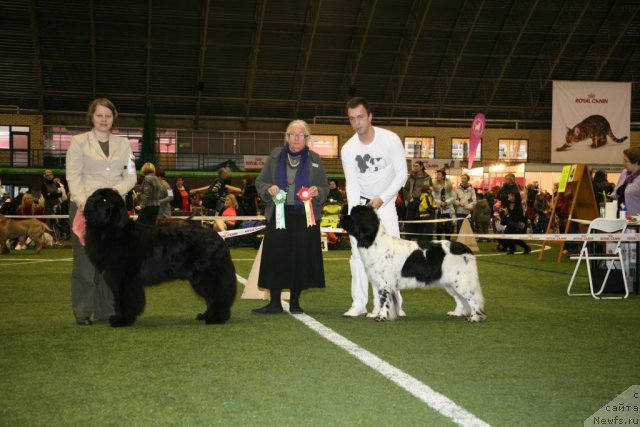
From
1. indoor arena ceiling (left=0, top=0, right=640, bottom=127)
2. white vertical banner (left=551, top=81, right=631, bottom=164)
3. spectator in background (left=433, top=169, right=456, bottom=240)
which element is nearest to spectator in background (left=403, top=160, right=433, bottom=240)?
spectator in background (left=433, top=169, right=456, bottom=240)

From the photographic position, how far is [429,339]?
5504 mm

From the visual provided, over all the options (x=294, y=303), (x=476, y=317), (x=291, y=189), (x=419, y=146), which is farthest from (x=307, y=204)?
(x=419, y=146)

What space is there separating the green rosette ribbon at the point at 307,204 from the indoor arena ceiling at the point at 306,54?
27302mm

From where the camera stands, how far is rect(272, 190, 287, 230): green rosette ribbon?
6688 mm

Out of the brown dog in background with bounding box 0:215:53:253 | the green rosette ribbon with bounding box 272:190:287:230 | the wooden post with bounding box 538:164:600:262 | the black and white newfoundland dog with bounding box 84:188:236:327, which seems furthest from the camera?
the brown dog in background with bounding box 0:215:53:253

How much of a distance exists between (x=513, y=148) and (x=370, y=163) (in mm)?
36289

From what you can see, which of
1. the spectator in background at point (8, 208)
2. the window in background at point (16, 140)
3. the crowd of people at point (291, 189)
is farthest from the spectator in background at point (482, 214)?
the window in background at point (16, 140)

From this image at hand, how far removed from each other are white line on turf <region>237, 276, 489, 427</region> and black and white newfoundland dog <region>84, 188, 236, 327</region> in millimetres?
999

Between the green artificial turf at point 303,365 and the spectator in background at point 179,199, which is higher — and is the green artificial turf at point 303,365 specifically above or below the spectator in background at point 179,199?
below

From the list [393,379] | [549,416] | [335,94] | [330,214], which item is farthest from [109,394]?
[335,94]

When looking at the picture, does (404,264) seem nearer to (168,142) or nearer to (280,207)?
(280,207)

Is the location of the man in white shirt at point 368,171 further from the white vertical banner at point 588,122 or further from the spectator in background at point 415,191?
the white vertical banner at point 588,122

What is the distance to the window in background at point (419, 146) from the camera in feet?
131

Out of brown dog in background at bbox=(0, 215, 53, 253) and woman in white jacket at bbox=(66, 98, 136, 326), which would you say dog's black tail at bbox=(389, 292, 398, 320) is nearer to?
woman in white jacket at bbox=(66, 98, 136, 326)
